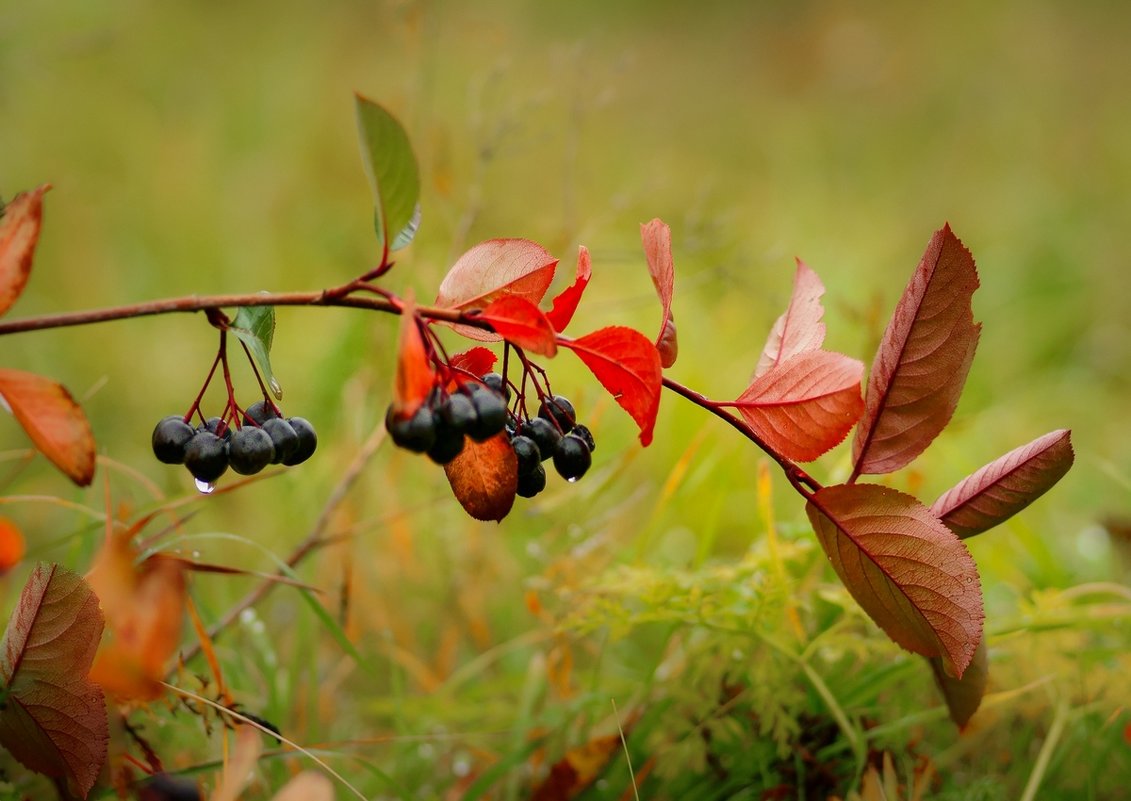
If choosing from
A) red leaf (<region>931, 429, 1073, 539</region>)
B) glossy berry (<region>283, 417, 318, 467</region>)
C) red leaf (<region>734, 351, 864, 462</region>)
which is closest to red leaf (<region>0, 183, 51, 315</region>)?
glossy berry (<region>283, 417, 318, 467</region>)

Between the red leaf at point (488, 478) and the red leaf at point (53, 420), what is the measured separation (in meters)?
0.18

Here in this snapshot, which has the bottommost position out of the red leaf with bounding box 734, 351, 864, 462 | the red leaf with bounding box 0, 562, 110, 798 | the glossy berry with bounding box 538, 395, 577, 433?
the red leaf with bounding box 0, 562, 110, 798

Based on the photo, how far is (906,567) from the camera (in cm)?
56

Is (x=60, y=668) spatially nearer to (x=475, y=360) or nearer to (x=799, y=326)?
(x=475, y=360)

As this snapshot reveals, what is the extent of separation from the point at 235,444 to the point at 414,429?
13 cm

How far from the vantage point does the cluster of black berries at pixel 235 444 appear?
0.51 meters

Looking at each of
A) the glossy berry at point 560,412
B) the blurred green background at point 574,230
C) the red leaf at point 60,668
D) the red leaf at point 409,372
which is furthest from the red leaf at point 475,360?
the blurred green background at point 574,230

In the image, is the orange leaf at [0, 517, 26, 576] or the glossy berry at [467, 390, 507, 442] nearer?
the glossy berry at [467, 390, 507, 442]

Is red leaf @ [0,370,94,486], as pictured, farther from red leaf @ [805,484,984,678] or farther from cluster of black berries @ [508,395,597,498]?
red leaf @ [805,484,984,678]

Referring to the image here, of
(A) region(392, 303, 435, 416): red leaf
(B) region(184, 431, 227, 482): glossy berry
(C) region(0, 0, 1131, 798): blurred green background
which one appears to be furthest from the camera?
(C) region(0, 0, 1131, 798): blurred green background

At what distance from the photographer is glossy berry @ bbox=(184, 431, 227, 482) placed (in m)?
0.51

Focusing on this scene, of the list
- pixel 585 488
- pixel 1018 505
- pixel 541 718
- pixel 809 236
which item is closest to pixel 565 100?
pixel 809 236

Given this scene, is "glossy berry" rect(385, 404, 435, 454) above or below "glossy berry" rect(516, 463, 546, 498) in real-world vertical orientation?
above

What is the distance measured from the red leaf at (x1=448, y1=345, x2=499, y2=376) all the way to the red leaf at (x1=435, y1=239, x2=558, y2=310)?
0.08m
